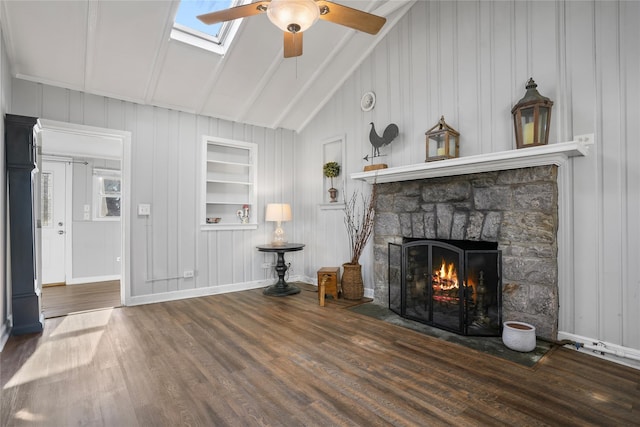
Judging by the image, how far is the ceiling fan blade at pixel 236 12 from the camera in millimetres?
2145

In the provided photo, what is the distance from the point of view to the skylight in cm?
322

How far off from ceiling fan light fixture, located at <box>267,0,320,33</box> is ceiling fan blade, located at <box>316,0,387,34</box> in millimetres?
197

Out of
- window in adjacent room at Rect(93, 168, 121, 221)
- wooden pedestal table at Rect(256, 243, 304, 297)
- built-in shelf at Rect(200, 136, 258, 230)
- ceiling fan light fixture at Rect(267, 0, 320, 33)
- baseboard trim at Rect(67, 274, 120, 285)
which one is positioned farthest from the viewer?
window in adjacent room at Rect(93, 168, 121, 221)

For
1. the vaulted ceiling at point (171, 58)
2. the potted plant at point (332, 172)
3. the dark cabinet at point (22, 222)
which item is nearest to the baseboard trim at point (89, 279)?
the dark cabinet at point (22, 222)

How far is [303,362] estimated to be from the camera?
2361mm

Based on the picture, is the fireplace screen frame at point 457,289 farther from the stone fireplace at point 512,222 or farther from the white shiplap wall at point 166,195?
the white shiplap wall at point 166,195

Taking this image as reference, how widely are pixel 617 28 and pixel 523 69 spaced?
622 millimetres

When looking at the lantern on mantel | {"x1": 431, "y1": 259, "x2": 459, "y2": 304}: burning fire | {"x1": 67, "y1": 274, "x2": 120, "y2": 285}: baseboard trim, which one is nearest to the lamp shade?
{"x1": 431, "y1": 259, "x2": 459, "y2": 304}: burning fire

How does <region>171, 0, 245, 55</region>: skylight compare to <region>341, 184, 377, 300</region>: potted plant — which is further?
<region>341, 184, 377, 300</region>: potted plant

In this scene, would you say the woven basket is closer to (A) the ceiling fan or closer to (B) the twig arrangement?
(B) the twig arrangement

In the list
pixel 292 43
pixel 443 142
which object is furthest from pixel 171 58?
pixel 443 142

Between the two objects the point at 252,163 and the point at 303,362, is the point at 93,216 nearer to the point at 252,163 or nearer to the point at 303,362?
the point at 252,163

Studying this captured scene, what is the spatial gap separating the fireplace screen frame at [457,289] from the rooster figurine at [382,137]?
4.07 ft

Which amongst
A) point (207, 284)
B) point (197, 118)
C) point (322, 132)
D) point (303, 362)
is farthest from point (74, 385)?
point (322, 132)
